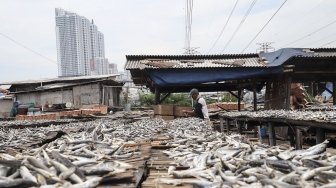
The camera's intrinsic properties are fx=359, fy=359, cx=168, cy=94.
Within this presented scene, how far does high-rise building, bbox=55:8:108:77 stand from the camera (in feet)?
164

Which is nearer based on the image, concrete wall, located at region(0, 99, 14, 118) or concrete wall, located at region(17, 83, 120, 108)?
concrete wall, located at region(17, 83, 120, 108)

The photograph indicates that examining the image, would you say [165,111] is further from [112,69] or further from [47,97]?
[112,69]

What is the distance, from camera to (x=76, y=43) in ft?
175

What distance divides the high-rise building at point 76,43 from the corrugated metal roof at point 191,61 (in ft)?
120

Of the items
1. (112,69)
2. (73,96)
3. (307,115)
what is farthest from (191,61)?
(112,69)

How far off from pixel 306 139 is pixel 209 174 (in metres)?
10.4

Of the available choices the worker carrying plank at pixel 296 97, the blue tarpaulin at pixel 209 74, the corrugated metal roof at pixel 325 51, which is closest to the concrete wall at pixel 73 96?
the blue tarpaulin at pixel 209 74

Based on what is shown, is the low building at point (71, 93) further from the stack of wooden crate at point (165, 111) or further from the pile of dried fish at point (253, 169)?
the pile of dried fish at point (253, 169)

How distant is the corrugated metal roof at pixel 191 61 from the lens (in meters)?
14.5

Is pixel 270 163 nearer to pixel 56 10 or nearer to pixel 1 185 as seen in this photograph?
pixel 1 185

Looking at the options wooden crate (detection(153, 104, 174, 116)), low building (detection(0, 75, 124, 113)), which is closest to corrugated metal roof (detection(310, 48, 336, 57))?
wooden crate (detection(153, 104, 174, 116))

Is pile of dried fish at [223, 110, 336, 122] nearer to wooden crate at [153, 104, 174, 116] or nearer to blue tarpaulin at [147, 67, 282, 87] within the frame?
blue tarpaulin at [147, 67, 282, 87]

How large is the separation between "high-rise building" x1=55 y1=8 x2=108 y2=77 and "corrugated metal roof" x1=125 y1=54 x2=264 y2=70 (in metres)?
36.7

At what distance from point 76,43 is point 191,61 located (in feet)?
134
